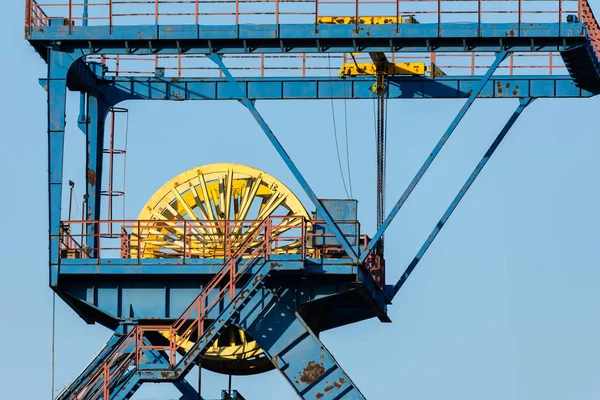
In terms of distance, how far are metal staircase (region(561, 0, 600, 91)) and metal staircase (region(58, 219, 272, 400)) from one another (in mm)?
8607

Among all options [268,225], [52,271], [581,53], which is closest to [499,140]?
[581,53]

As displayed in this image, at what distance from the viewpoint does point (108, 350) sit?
197ft

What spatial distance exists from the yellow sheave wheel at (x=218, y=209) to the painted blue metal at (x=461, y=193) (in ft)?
9.96

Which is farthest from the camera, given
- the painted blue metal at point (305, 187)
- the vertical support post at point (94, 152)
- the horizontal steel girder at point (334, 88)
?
the vertical support post at point (94, 152)

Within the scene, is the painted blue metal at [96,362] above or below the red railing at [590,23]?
below

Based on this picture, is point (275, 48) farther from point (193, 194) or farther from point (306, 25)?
point (193, 194)

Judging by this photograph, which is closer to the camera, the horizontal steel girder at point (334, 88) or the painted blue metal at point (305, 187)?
the painted blue metal at point (305, 187)

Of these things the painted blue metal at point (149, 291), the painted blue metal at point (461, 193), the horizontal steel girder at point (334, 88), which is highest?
the horizontal steel girder at point (334, 88)

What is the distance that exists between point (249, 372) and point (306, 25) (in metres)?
9.82

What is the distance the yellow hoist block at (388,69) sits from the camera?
210 feet

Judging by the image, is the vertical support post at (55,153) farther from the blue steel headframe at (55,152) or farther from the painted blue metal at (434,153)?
the painted blue metal at (434,153)

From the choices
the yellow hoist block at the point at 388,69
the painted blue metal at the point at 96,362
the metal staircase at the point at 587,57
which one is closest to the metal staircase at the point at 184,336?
the painted blue metal at the point at 96,362

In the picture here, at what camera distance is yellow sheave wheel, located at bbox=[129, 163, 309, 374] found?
2490 inches

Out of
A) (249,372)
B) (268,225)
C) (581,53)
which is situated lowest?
(249,372)
